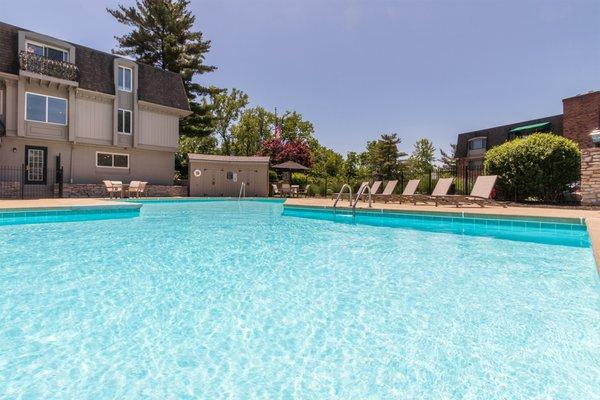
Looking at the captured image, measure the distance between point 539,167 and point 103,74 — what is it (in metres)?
20.4

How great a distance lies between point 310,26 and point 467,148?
74.0ft

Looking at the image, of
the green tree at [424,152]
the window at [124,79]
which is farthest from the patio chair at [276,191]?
the green tree at [424,152]

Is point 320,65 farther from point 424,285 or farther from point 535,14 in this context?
point 424,285

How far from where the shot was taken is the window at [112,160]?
18.4 m

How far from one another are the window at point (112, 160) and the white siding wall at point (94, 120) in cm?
92

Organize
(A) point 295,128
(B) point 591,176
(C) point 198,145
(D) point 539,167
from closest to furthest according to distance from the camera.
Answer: (B) point 591,176 → (D) point 539,167 → (C) point 198,145 → (A) point 295,128

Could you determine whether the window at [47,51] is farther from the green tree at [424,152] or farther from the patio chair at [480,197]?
the green tree at [424,152]

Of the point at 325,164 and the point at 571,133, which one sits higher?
the point at 571,133

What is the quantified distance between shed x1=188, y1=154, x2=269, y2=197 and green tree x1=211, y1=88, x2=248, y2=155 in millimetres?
Result: 14746

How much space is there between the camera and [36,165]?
53.7 ft

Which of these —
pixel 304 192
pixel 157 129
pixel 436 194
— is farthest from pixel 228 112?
pixel 436 194

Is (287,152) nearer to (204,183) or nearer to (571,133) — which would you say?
(204,183)

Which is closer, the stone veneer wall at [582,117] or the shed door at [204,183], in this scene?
the shed door at [204,183]

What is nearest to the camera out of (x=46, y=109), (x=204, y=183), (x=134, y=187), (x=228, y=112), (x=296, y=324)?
(x=296, y=324)
